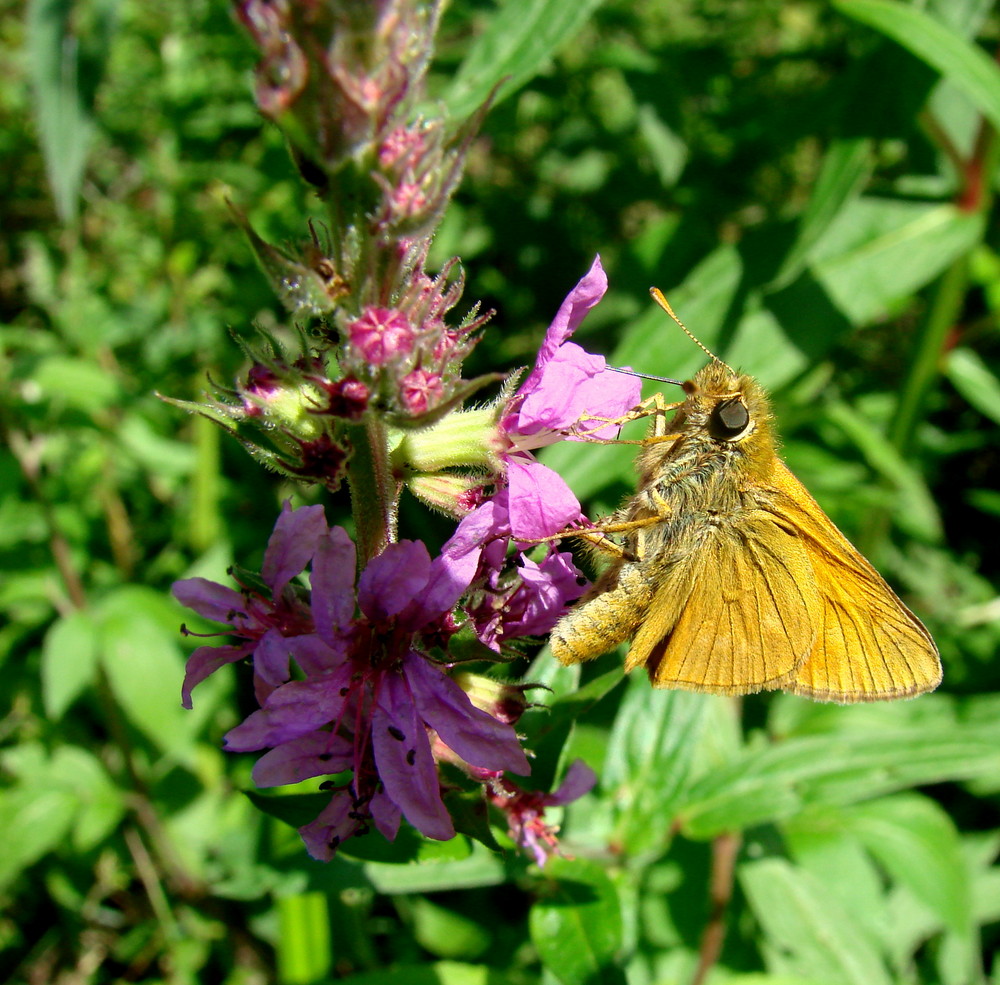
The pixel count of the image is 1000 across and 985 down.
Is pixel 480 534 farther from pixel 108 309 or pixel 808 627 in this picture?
pixel 108 309

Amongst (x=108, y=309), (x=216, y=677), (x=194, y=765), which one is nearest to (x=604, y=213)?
(x=108, y=309)

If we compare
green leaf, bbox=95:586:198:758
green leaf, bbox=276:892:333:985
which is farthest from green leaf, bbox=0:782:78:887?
green leaf, bbox=276:892:333:985

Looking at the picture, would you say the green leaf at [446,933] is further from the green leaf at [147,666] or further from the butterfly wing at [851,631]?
the butterfly wing at [851,631]

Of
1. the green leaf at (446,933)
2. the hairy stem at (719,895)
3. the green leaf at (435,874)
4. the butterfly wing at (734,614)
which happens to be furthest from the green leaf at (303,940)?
the butterfly wing at (734,614)

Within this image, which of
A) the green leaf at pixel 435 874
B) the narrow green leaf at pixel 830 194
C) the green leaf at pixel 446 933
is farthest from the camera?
the green leaf at pixel 446 933

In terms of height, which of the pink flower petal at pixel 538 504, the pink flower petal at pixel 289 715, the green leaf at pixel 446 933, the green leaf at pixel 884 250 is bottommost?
the green leaf at pixel 446 933

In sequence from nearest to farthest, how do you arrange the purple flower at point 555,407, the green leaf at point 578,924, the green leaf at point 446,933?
1. the purple flower at point 555,407
2. the green leaf at point 578,924
3. the green leaf at point 446,933
